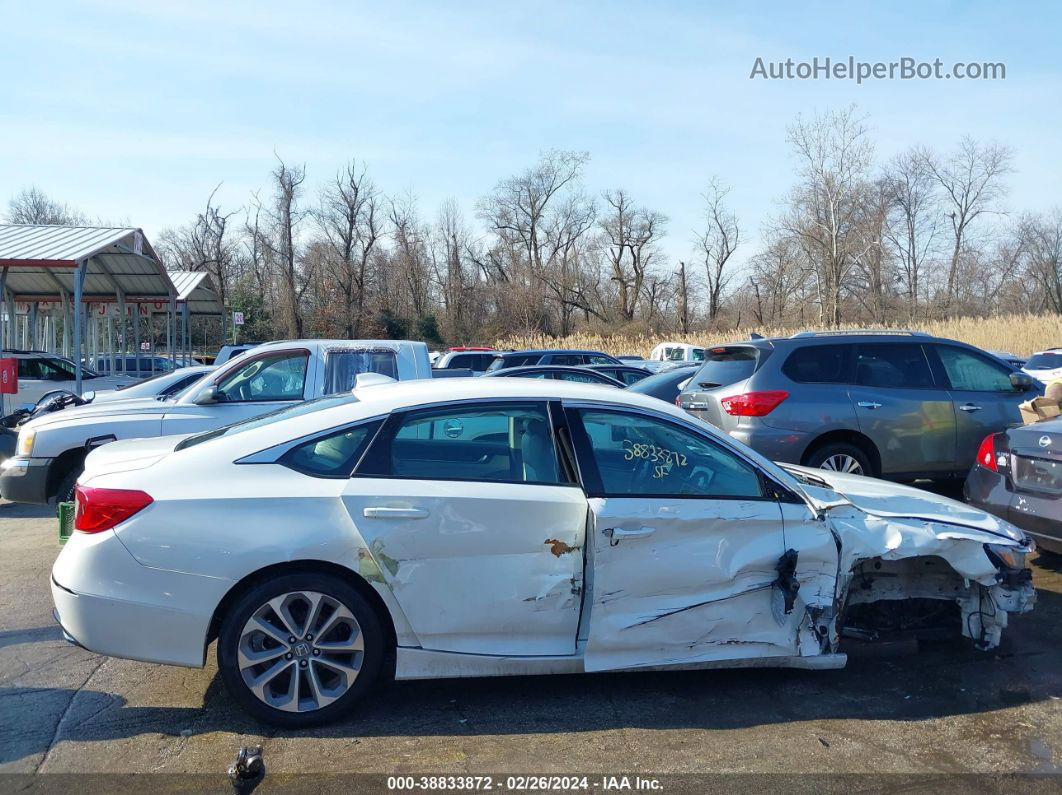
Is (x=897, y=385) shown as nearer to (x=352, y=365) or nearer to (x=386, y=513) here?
(x=352, y=365)

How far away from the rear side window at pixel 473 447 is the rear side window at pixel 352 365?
4.44 m

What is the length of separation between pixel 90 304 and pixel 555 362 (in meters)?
13.6

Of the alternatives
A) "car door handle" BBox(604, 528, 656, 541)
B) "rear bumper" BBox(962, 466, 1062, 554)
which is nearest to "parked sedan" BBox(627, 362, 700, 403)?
"rear bumper" BBox(962, 466, 1062, 554)

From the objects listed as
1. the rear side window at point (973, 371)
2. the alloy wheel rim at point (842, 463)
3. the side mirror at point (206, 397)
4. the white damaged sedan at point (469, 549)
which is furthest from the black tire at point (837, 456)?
the side mirror at point (206, 397)

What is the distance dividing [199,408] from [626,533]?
5.63 m

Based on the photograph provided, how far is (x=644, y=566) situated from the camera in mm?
4203

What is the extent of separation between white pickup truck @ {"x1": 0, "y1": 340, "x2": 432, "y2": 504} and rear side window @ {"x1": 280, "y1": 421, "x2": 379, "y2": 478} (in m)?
3.76

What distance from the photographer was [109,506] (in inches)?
161

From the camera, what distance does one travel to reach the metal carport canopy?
1491 centimetres

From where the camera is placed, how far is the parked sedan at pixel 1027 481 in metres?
5.86

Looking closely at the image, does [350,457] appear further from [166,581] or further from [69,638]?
[69,638]

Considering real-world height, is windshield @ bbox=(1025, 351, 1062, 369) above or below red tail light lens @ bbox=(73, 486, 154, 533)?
above

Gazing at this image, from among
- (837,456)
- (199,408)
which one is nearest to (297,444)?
(199,408)

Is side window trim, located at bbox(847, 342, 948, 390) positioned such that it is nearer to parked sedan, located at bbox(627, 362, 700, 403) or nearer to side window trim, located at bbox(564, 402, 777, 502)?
parked sedan, located at bbox(627, 362, 700, 403)
